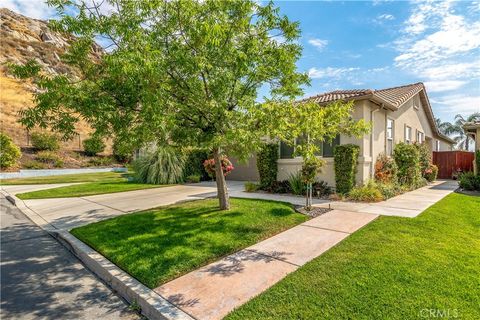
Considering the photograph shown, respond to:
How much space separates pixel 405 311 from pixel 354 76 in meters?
12.5

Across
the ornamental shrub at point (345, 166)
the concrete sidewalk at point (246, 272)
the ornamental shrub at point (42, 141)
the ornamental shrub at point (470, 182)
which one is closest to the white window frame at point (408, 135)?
the ornamental shrub at point (470, 182)

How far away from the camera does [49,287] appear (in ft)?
11.7

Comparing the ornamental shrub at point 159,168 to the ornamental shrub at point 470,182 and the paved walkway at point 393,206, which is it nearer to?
the paved walkway at point 393,206

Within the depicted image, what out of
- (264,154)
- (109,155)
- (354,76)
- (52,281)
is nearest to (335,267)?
(52,281)

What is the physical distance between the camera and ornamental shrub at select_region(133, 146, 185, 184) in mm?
15289

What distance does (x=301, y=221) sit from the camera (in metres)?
6.23

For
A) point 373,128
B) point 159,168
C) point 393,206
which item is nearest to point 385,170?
point 373,128

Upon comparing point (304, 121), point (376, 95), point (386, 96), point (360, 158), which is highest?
point (386, 96)

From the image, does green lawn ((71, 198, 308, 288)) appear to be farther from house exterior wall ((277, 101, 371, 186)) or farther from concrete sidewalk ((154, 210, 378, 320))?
house exterior wall ((277, 101, 371, 186))

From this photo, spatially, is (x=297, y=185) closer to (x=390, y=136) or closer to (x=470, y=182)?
(x=390, y=136)

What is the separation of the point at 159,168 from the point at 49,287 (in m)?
12.2

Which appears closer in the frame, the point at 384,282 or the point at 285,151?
the point at 384,282

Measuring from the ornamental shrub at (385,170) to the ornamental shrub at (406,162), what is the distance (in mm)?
688

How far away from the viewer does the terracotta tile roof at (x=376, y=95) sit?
9.68m
